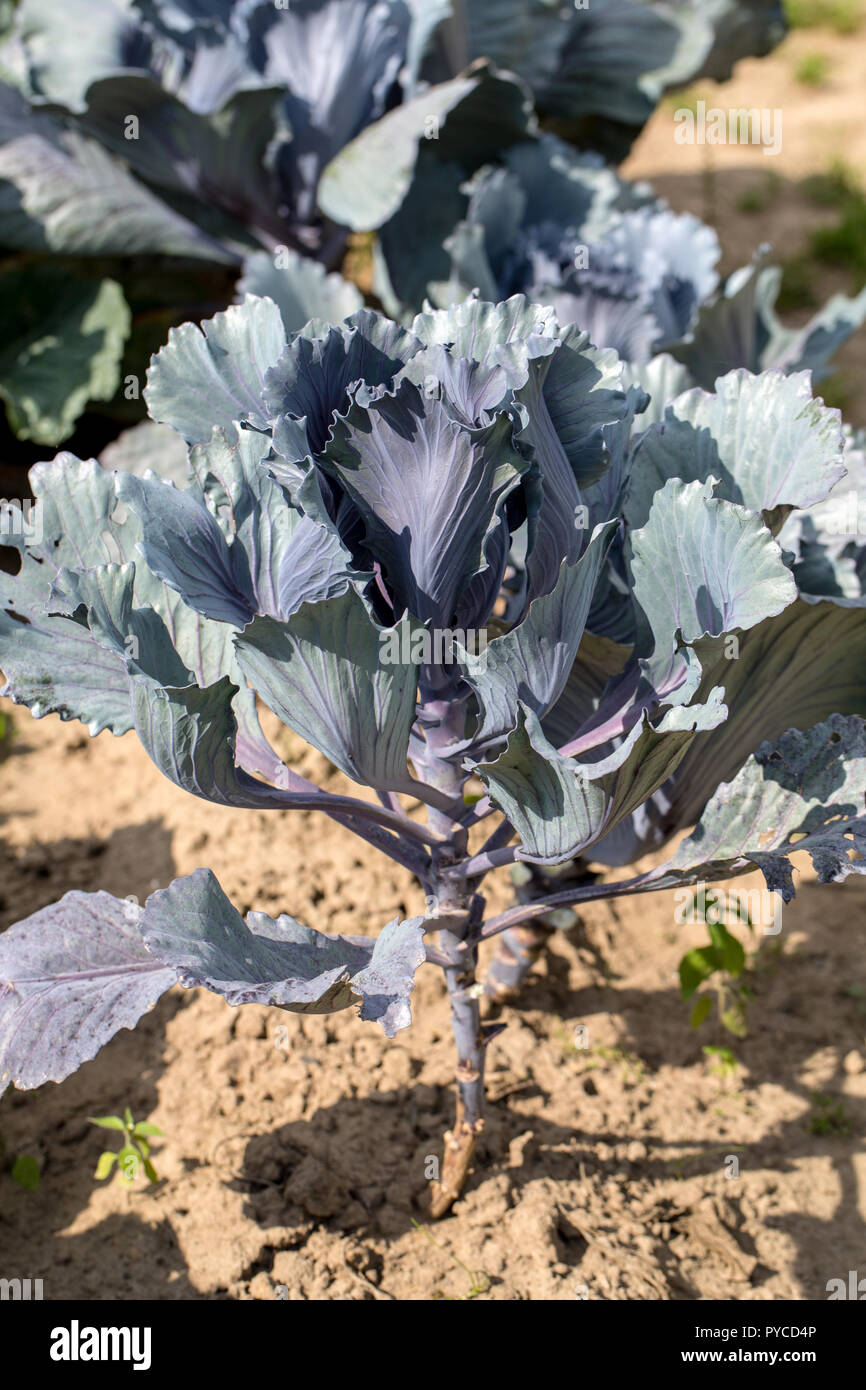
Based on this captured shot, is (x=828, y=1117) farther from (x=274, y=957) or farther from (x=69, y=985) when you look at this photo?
(x=69, y=985)

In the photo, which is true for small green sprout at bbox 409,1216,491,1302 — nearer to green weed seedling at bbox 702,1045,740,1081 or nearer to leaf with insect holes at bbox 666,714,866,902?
green weed seedling at bbox 702,1045,740,1081

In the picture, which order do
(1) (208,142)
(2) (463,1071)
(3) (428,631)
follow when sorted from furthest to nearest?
1. (1) (208,142)
2. (2) (463,1071)
3. (3) (428,631)

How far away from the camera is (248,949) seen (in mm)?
1571

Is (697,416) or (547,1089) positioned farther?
(547,1089)

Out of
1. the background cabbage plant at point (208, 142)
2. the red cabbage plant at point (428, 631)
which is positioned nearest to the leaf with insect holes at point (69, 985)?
the red cabbage plant at point (428, 631)

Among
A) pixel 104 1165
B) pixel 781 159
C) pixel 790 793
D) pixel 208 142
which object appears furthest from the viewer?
pixel 781 159

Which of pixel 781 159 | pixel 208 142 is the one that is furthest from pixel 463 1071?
pixel 781 159

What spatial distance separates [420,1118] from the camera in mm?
2271

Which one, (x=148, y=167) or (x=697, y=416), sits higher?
(x=148, y=167)

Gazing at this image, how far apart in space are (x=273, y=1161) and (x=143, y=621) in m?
1.09

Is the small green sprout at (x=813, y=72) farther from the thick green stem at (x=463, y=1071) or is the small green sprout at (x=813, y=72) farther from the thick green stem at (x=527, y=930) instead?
the thick green stem at (x=463, y=1071)

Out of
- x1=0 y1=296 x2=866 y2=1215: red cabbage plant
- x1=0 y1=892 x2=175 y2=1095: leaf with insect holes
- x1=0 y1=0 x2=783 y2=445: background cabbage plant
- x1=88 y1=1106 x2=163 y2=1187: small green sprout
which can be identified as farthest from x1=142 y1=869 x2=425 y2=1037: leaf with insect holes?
x1=0 y1=0 x2=783 y2=445: background cabbage plant

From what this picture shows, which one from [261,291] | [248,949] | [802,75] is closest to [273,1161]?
[248,949]
